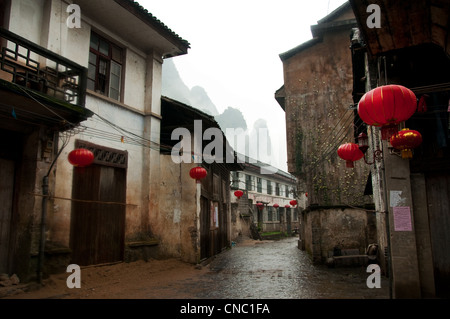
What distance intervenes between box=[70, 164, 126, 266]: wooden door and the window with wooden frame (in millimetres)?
2728

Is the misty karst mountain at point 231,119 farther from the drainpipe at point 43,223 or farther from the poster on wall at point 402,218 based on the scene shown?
the poster on wall at point 402,218

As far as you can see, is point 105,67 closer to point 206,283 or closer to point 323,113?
point 206,283

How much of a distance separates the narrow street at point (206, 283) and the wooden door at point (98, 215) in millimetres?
471

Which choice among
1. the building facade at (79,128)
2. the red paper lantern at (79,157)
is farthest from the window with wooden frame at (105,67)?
the red paper lantern at (79,157)

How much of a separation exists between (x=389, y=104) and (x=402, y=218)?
11.5ft

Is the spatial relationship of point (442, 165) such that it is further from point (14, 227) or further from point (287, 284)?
point (14, 227)

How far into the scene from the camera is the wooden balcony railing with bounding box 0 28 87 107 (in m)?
8.01

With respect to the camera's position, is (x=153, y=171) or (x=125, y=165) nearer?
(x=125, y=165)

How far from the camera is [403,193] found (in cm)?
805

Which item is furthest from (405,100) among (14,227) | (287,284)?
(14,227)

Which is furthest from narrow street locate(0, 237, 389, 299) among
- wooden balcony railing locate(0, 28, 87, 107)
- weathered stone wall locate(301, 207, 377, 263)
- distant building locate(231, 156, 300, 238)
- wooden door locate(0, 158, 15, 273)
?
distant building locate(231, 156, 300, 238)

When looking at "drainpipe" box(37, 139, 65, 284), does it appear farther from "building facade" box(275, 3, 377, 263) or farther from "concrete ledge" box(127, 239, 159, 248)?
"building facade" box(275, 3, 377, 263)

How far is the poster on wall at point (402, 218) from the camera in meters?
7.92

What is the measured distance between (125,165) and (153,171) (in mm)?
1265
